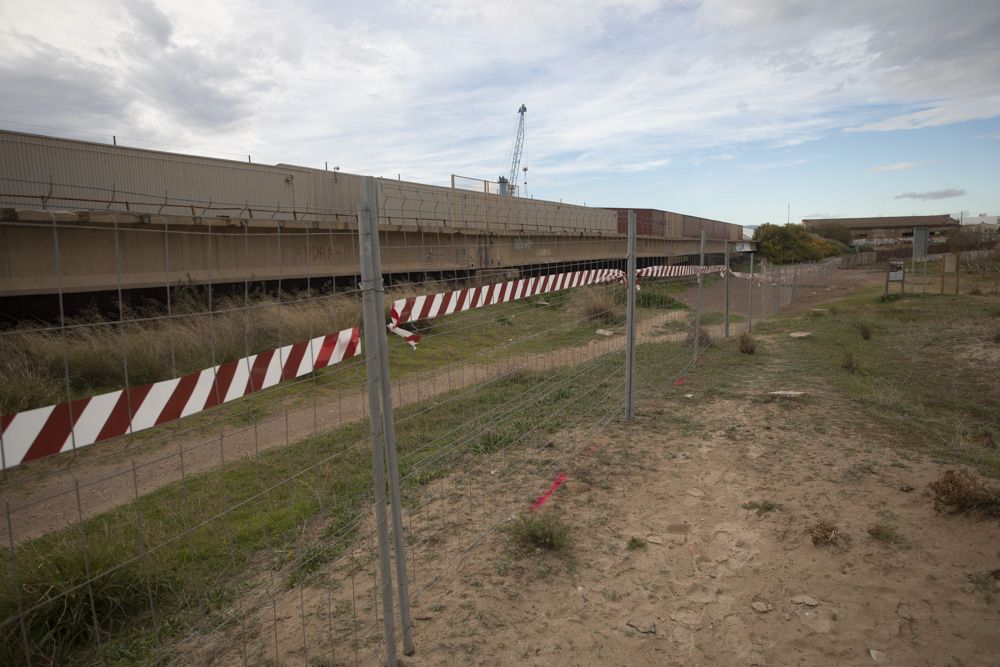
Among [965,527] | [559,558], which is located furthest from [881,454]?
[559,558]

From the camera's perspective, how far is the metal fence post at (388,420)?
2.95 meters

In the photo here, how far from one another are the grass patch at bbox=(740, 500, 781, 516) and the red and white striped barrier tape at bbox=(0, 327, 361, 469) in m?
3.56

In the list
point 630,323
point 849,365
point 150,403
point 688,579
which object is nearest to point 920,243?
point 849,365

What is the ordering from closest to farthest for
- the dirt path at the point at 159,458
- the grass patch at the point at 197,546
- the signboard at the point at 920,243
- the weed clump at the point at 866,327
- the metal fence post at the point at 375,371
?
1. the metal fence post at the point at 375,371
2. the grass patch at the point at 197,546
3. the dirt path at the point at 159,458
4. the weed clump at the point at 866,327
5. the signboard at the point at 920,243

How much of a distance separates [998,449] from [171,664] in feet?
23.9

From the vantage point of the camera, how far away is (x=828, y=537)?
450cm

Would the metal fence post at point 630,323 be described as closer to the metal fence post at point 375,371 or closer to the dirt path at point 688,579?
the dirt path at point 688,579

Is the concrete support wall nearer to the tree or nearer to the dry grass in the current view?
the dry grass

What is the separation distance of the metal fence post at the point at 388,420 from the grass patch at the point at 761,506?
305 cm

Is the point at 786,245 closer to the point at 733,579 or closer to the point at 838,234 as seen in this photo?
the point at 838,234

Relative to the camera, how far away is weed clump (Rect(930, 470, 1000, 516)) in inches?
182

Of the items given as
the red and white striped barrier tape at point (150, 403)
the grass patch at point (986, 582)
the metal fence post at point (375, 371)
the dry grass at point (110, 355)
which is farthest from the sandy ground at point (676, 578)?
the dry grass at point (110, 355)

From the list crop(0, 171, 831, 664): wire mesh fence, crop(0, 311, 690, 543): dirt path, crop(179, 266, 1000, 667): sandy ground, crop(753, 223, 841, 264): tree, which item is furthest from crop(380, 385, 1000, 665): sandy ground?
crop(753, 223, 841, 264): tree

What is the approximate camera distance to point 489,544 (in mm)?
4684
